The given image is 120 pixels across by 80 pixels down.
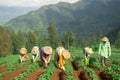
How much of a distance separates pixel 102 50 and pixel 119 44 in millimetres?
76074

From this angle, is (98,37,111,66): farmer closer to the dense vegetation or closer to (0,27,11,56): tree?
the dense vegetation

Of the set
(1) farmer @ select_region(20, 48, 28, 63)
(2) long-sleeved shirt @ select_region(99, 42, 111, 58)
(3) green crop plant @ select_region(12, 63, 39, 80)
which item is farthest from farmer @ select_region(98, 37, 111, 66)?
(1) farmer @ select_region(20, 48, 28, 63)

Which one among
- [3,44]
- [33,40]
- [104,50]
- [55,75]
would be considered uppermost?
[104,50]

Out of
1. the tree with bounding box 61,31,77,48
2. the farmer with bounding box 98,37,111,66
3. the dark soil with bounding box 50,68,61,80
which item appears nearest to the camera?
the dark soil with bounding box 50,68,61,80

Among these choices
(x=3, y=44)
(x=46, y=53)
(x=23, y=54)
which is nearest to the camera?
(x=46, y=53)

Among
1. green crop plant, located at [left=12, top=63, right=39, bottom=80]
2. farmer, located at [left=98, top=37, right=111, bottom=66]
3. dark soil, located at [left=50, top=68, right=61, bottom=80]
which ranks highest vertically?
farmer, located at [left=98, top=37, right=111, bottom=66]


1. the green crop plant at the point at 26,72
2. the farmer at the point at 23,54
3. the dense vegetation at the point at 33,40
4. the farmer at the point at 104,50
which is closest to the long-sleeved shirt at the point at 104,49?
the farmer at the point at 104,50

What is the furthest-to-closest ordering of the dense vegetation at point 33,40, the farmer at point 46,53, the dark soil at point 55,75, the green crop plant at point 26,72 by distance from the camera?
the dense vegetation at point 33,40
the farmer at point 46,53
the dark soil at point 55,75
the green crop plant at point 26,72

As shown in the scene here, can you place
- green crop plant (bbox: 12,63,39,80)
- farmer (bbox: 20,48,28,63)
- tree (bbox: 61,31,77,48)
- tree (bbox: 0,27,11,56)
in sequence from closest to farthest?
green crop plant (bbox: 12,63,39,80), farmer (bbox: 20,48,28,63), tree (bbox: 0,27,11,56), tree (bbox: 61,31,77,48)

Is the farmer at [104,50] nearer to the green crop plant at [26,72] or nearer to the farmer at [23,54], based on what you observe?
the green crop plant at [26,72]

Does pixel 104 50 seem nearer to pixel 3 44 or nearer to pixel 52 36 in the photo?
pixel 3 44

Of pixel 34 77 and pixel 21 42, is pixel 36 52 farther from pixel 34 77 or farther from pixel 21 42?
pixel 21 42

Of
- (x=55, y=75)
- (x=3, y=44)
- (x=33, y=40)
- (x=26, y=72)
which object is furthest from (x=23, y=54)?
(x=33, y=40)

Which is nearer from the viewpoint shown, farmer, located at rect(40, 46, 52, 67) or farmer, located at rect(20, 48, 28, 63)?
farmer, located at rect(40, 46, 52, 67)
